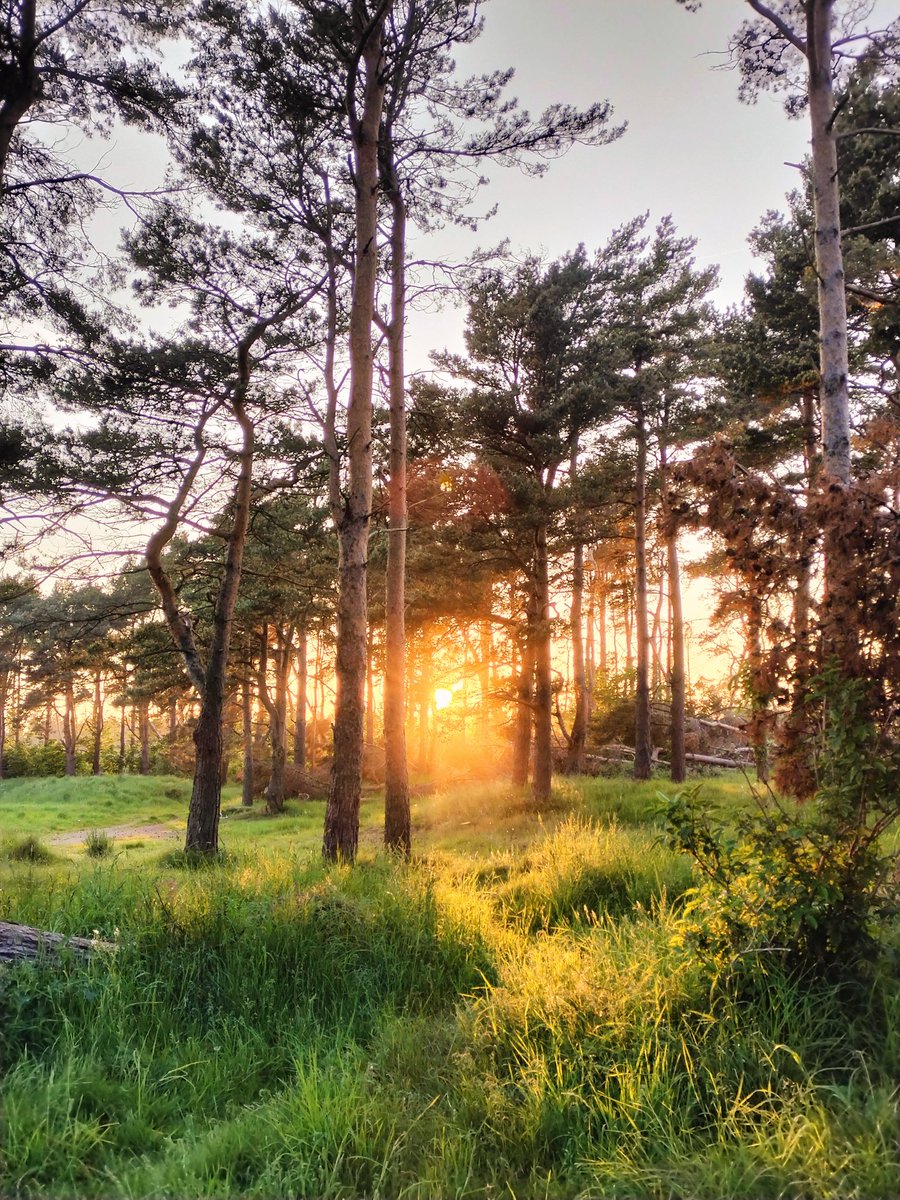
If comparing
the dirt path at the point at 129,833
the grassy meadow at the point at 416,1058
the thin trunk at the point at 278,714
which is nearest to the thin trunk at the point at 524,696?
the thin trunk at the point at 278,714

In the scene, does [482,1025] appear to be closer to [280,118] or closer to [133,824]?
[280,118]

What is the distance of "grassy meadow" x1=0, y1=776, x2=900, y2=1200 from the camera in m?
2.14

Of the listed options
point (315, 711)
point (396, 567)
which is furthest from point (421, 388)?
point (315, 711)

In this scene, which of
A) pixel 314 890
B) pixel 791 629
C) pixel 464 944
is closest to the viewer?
pixel 791 629

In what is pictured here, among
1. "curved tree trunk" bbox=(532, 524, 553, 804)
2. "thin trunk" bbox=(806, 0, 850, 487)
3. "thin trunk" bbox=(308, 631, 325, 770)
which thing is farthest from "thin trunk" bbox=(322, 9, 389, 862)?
"thin trunk" bbox=(308, 631, 325, 770)

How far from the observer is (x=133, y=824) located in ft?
69.8

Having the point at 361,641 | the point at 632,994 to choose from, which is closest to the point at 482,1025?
the point at 632,994

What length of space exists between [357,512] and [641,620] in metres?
9.95

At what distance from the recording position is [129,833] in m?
18.6

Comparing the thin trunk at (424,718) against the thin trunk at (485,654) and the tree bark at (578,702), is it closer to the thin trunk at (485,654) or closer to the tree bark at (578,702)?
the thin trunk at (485,654)

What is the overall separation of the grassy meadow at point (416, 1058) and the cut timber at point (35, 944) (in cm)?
13

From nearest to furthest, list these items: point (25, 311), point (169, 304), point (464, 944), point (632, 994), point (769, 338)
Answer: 1. point (632, 994)
2. point (464, 944)
3. point (25, 311)
4. point (169, 304)
5. point (769, 338)

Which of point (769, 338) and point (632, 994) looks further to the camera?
point (769, 338)

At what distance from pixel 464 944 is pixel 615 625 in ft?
113
